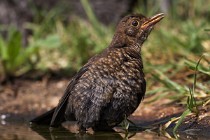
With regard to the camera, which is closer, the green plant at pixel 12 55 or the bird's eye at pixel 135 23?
the bird's eye at pixel 135 23

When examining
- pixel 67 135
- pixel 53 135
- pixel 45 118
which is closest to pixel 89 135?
pixel 67 135

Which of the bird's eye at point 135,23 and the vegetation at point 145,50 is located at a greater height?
A: the bird's eye at point 135,23

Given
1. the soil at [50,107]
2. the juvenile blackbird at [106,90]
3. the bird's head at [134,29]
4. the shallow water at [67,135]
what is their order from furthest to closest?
the bird's head at [134,29] → the soil at [50,107] → the juvenile blackbird at [106,90] → the shallow water at [67,135]

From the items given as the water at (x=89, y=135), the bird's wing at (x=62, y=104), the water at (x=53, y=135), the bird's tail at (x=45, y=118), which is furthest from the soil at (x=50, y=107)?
the bird's wing at (x=62, y=104)

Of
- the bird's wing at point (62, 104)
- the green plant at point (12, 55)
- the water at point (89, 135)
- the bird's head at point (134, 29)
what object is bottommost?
the water at point (89, 135)

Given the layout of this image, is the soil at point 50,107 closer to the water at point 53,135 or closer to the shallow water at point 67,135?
the shallow water at point 67,135

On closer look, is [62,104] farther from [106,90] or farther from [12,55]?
[12,55]

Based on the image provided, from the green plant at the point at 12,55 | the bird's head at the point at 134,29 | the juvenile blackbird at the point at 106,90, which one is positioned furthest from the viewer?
the green plant at the point at 12,55
